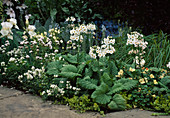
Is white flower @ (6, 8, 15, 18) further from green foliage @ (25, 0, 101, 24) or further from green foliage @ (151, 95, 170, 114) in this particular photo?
green foliage @ (151, 95, 170, 114)

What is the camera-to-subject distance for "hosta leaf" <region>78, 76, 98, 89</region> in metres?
2.81

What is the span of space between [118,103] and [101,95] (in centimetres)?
24

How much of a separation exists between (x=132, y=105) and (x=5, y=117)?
1632mm

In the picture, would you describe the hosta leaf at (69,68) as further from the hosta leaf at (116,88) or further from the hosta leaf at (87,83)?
the hosta leaf at (116,88)

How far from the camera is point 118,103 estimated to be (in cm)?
264

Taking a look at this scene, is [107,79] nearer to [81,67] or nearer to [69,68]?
[81,67]

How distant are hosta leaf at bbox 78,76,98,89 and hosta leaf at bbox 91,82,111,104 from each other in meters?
0.11

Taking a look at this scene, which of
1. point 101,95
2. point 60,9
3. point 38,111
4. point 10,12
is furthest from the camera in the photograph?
point 60,9

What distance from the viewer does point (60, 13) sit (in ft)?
18.5

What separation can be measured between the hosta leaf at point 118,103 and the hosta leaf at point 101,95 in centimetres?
7

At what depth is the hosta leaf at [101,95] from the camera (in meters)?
2.65

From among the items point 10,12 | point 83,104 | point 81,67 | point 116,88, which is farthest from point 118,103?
point 10,12

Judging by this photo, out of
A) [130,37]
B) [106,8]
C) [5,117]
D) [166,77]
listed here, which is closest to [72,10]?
[106,8]

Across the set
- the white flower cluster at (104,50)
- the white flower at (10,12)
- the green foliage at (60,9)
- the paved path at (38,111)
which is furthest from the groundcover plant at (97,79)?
the green foliage at (60,9)
